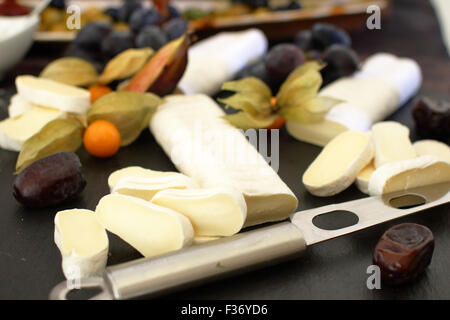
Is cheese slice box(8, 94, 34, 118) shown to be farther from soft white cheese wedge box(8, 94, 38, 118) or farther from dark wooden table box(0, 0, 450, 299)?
dark wooden table box(0, 0, 450, 299)

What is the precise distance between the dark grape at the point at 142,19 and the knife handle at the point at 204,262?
113 centimetres

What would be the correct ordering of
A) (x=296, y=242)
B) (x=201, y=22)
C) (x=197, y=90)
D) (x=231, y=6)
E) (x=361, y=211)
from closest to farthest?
(x=296, y=242) → (x=361, y=211) → (x=197, y=90) → (x=201, y=22) → (x=231, y=6)

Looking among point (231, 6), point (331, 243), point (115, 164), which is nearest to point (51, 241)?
point (115, 164)

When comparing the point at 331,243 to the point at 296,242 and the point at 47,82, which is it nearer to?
the point at 296,242

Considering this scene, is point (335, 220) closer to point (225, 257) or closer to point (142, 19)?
point (225, 257)

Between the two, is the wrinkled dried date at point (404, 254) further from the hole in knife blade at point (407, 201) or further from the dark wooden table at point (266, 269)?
the hole in knife blade at point (407, 201)

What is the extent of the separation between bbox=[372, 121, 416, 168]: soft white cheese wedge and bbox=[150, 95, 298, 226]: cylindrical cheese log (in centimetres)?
24

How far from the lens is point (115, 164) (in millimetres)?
1307

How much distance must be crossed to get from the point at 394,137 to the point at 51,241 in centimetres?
75

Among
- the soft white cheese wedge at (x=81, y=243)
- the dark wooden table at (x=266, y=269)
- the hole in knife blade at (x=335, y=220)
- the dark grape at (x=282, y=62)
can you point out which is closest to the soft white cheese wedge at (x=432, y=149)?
the dark wooden table at (x=266, y=269)

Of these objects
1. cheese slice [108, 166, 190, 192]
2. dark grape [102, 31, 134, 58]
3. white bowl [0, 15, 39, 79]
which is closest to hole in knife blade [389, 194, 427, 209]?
cheese slice [108, 166, 190, 192]

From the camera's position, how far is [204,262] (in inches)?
33.8

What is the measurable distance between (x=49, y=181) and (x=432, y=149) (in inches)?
32.2

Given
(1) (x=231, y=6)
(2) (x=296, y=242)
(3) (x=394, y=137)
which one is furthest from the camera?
(1) (x=231, y=6)
